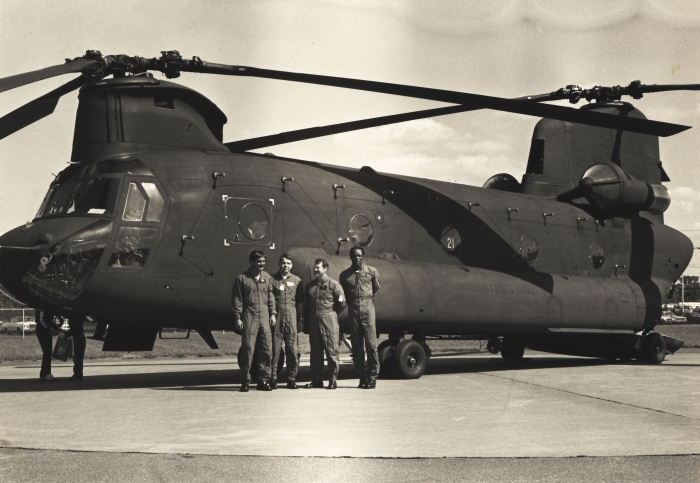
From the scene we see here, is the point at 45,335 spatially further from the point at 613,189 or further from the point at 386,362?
the point at 613,189

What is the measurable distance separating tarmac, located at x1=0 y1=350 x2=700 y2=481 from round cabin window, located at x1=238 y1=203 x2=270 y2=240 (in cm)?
214

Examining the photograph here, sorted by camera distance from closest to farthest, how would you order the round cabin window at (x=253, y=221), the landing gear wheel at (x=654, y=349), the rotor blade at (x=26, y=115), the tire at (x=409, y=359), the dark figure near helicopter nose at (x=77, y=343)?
1. the rotor blade at (x=26, y=115)
2. the round cabin window at (x=253, y=221)
3. the dark figure near helicopter nose at (x=77, y=343)
4. the tire at (x=409, y=359)
5. the landing gear wheel at (x=654, y=349)

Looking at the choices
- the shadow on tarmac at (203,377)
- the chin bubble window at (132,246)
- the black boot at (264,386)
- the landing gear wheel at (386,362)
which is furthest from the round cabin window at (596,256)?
the chin bubble window at (132,246)

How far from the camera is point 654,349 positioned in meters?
16.4

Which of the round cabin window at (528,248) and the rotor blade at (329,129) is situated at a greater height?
the rotor blade at (329,129)

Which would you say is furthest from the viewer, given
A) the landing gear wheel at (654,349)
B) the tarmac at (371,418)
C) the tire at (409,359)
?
the landing gear wheel at (654,349)

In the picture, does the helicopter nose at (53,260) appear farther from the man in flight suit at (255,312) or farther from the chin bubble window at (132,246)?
the man in flight suit at (255,312)

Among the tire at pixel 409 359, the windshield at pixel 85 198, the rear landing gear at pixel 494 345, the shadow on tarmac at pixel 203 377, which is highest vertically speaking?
the windshield at pixel 85 198

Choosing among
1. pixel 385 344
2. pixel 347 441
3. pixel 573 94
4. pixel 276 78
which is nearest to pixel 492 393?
pixel 385 344

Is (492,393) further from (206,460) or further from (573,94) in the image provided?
(573,94)

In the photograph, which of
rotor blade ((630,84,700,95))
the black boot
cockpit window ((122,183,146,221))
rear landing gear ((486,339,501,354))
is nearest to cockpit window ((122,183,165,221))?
cockpit window ((122,183,146,221))

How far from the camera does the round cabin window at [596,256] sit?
649 inches

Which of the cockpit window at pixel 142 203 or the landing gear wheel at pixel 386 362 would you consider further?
the landing gear wheel at pixel 386 362

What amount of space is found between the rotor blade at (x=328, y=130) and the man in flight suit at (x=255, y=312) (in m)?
3.57
